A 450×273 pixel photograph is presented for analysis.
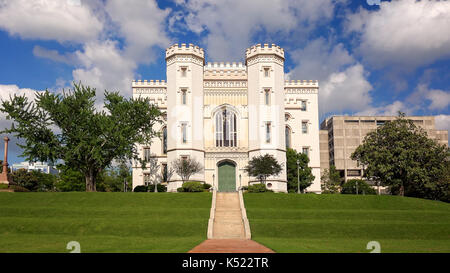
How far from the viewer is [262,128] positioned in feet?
163

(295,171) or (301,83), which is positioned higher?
(301,83)

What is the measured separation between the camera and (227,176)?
5091 centimetres

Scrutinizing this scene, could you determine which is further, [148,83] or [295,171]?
[148,83]

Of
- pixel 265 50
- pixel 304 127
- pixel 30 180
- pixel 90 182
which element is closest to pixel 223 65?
pixel 265 50

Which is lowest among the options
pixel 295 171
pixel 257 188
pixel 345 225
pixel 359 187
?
pixel 345 225

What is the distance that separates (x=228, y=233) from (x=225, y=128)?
2726cm

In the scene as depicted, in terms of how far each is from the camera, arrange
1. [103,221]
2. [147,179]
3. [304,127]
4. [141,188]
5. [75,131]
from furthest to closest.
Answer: [304,127] → [147,179] → [141,188] → [75,131] → [103,221]

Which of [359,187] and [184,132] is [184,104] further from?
[359,187]

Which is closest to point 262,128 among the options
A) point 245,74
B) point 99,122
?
point 245,74

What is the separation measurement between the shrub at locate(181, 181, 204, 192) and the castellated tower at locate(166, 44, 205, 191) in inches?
148

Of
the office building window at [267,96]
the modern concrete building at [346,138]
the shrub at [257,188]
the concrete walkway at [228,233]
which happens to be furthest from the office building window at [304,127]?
the modern concrete building at [346,138]
